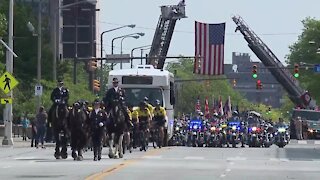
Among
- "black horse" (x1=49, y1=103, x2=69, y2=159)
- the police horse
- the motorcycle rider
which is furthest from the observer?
the motorcycle rider

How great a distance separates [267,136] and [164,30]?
30287 millimetres

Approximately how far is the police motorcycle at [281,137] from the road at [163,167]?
586 inches

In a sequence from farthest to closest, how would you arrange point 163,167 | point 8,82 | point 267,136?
point 267,136 < point 8,82 < point 163,167

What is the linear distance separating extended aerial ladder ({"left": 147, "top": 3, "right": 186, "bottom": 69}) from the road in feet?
141

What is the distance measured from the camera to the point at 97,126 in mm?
31562

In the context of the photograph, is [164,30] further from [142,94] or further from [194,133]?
[142,94]

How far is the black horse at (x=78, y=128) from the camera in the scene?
3152 cm

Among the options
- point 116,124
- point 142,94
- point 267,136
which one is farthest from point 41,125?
point 116,124

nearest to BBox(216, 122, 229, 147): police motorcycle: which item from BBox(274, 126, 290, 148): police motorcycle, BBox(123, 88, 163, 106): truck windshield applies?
BBox(274, 126, 290, 148): police motorcycle

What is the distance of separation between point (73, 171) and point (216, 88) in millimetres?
131371

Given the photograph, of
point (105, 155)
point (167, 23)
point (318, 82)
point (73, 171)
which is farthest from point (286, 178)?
point (318, 82)

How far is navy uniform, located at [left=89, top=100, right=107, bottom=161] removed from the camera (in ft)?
103

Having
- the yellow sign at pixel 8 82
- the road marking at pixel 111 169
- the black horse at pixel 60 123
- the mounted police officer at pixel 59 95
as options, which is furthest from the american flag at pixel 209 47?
Result: the mounted police officer at pixel 59 95

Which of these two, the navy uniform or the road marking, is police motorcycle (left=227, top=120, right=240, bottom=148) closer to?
the road marking
